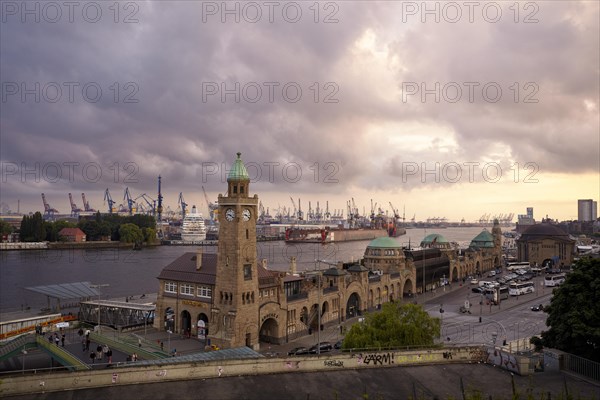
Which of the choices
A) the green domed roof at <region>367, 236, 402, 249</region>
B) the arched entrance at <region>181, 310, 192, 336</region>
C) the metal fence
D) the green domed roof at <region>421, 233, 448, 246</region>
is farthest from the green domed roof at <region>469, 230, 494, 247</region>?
the metal fence

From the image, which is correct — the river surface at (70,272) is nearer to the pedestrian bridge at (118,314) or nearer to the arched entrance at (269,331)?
the pedestrian bridge at (118,314)

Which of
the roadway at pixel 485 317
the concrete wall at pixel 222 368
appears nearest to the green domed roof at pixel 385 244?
→ the roadway at pixel 485 317

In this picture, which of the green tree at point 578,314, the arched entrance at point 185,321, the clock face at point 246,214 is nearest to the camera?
the green tree at point 578,314

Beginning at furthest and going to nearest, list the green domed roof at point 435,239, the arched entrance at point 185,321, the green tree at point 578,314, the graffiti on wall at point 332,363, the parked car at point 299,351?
the green domed roof at point 435,239
the arched entrance at point 185,321
the parked car at point 299,351
the green tree at point 578,314
the graffiti on wall at point 332,363

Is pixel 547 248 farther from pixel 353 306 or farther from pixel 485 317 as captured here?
pixel 353 306

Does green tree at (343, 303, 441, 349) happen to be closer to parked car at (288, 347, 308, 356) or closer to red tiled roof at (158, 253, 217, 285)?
parked car at (288, 347, 308, 356)

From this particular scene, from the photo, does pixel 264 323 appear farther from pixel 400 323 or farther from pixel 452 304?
pixel 452 304
